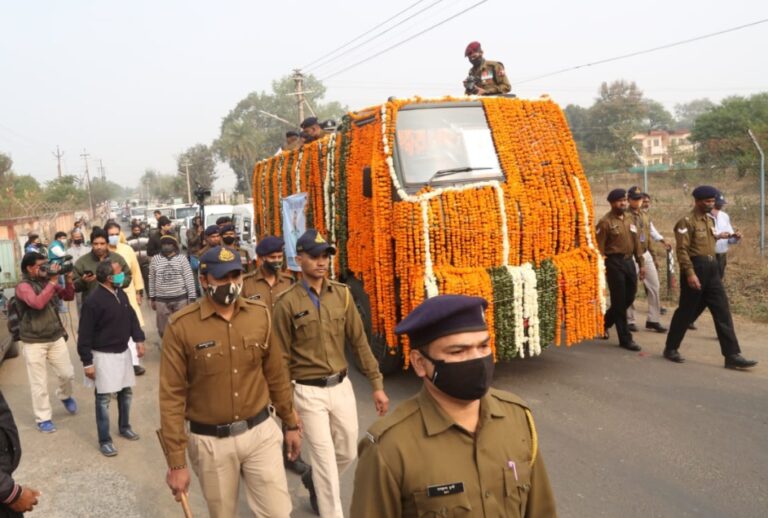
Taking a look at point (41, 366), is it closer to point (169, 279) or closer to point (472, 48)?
point (169, 279)

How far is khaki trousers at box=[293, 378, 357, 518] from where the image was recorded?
3.63m

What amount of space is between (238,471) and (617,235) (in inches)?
216

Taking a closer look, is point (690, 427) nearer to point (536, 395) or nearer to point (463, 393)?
point (536, 395)

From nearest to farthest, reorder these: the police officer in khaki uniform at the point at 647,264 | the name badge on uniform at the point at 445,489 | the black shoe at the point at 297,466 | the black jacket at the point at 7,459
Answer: the name badge on uniform at the point at 445,489, the black jacket at the point at 7,459, the black shoe at the point at 297,466, the police officer in khaki uniform at the point at 647,264

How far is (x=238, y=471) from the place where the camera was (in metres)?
3.34

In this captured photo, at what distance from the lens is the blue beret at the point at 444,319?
1.85m

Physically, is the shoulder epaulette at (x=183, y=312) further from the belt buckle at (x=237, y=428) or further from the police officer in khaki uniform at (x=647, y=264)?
the police officer in khaki uniform at (x=647, y=264)

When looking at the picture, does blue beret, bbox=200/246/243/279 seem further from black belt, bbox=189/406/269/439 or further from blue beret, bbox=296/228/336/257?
black belt, bbox=189/406/269/439

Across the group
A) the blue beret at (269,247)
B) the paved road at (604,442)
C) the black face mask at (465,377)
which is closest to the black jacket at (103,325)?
the paved road at (604,442)

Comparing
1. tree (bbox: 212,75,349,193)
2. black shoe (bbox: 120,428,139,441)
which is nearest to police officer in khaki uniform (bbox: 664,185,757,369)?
black shoe (bbox: 120,428,139,441)

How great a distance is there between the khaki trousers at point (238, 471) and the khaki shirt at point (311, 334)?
0.62 metres

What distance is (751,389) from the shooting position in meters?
5.83

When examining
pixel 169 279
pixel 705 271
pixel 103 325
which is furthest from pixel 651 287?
pixel 103 325

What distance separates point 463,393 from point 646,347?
6.36m
